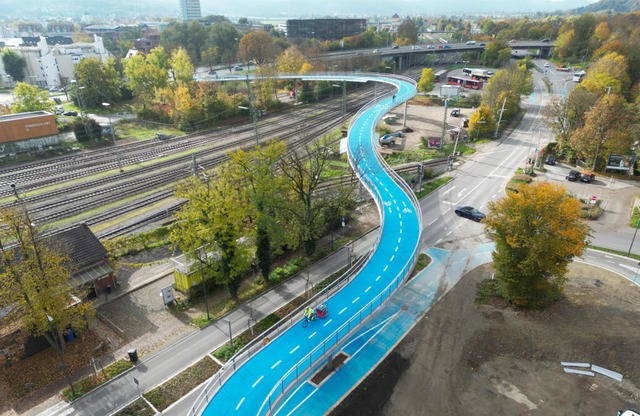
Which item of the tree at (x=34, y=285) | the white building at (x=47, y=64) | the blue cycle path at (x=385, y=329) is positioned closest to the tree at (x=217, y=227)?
the tree at (x=34, y=285)

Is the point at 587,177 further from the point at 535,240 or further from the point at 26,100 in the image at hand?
the point at 26,100

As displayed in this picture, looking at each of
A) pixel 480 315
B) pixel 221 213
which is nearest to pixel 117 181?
pixel 221 213

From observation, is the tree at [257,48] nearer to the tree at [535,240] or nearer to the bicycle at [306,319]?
the tree at [535,240]

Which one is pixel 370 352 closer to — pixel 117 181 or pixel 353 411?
pixel 353 411

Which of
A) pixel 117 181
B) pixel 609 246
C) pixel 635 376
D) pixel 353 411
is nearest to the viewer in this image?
pixel 353 411

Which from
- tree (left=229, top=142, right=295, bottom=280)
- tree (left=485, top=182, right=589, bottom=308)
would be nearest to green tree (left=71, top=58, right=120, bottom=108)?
tree (left=229, top=142, right=295, bottom=280)

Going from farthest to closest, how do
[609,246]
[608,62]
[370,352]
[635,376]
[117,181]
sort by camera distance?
1. [608,62]
2. [117,181]
3. [609,246]
4. [370,352]
5. [635,376]

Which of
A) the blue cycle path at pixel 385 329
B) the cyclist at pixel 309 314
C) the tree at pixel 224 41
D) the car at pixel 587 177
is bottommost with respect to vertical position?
the blue cycle path at pixel 385 329
